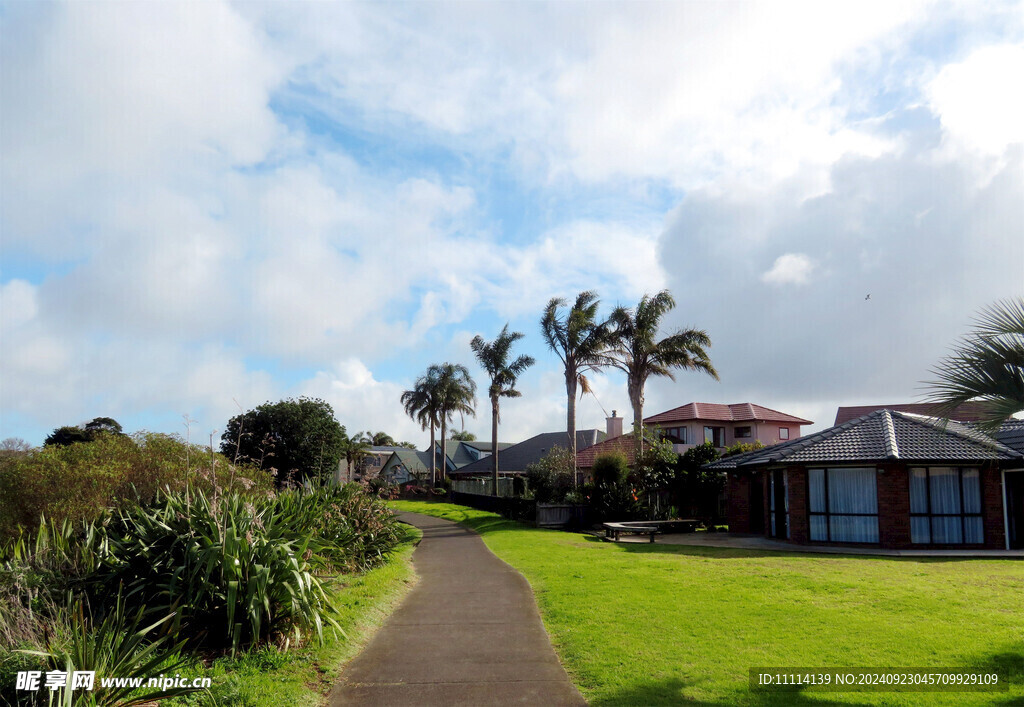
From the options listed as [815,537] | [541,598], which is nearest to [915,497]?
[815,537]

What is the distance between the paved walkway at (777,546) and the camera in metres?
19.9

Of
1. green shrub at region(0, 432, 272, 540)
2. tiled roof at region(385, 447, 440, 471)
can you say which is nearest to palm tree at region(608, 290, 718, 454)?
green shrub at region(0, 432, 272, 540)

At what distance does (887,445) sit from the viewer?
21.6m

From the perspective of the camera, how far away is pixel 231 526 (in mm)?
8539

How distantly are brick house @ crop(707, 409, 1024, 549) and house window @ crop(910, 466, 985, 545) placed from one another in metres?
0.03

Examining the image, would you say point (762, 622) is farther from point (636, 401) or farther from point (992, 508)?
point (636, 401)

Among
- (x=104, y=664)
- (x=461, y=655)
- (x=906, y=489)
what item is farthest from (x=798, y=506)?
(x=104, y=664)

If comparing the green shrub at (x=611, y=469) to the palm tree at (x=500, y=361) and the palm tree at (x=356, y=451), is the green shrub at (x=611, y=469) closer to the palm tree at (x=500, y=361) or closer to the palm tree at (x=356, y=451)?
the palm tree at (x=500, y=361)

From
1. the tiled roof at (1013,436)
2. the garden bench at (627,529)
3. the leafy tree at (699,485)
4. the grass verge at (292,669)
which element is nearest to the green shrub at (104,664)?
the grass verge at (292,669)

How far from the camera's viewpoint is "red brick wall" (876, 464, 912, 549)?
20969mm

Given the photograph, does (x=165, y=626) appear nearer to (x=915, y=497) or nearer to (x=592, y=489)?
(x=915, y=497)

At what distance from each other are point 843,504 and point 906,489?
1801 mm

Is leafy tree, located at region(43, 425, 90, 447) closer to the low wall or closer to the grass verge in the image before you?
the low wall

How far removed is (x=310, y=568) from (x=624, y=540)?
15913 mm
